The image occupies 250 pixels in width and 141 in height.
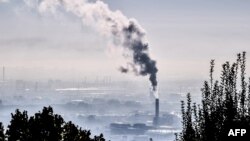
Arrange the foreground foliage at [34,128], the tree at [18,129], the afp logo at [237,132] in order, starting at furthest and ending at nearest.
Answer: the afp logo at [237,132], the foreground foliage at [34,128], the tree at [18,129]

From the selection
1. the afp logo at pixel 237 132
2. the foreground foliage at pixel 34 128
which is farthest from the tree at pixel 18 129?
the afp logo at pixel 237 132

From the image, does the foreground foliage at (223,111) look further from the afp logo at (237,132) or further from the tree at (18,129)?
the tree at (18,129)

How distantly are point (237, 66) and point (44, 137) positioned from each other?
25.4 meters

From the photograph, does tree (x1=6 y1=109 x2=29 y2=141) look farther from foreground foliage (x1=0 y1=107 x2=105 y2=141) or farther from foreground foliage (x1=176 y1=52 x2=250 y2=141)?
foreground foliage (x1=176 y1=52 x2=250 y2=141)

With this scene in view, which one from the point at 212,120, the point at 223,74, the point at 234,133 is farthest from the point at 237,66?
the point at 234,133

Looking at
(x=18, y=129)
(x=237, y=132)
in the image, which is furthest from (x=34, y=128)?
(x=237, y=132)

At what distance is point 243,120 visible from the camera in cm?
3522

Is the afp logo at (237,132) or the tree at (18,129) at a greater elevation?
the afp logo at (237,132)

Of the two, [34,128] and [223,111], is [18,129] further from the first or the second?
[223,111]

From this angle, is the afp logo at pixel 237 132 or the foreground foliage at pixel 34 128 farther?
the afp logo at pixel 237 132

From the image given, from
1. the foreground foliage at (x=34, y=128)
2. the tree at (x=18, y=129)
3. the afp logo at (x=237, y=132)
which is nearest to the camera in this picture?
→ the tree at (x=18, y=129)

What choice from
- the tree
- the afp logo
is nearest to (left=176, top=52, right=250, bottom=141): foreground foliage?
the afp logo

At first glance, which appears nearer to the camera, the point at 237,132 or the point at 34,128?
the point at 34,128

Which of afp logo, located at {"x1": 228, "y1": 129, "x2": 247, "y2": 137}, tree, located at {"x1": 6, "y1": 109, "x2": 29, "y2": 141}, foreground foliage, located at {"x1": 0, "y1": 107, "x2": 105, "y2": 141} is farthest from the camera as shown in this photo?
afp logo, located at {"x1": 228, "y1": 129, "x2": 247, "y2": 137}
